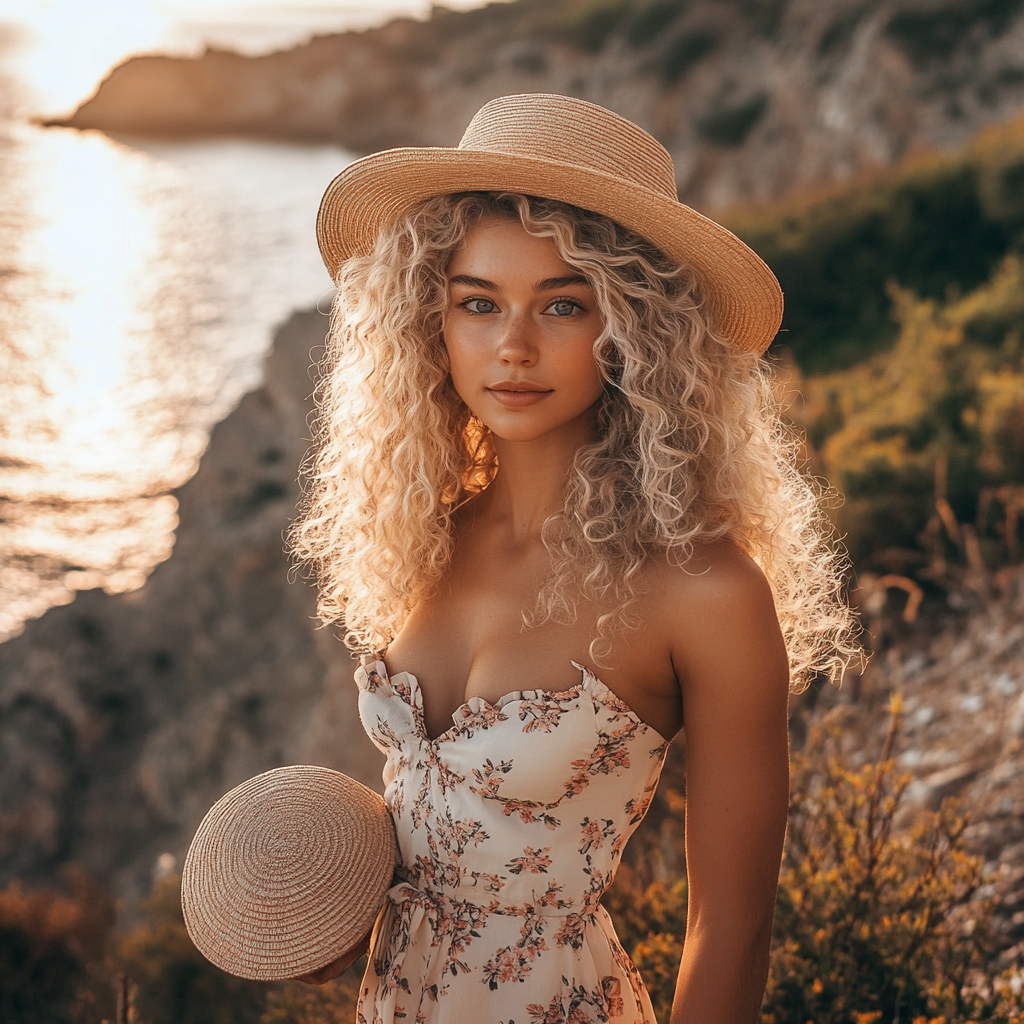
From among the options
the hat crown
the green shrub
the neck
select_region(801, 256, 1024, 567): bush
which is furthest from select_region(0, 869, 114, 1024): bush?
the green shrub

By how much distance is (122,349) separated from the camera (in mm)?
22312

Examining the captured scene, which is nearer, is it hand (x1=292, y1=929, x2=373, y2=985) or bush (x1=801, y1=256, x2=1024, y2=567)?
hand (x1=292, y1=929, x2=373, y2=985)

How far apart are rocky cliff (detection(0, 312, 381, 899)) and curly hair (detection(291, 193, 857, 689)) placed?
851 centimetres

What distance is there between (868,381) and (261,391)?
8738mm

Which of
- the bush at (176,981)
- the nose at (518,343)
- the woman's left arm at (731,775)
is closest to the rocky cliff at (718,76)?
the bush at (176,981)

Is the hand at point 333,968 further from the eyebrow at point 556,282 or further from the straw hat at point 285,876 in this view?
the eyebrow at point 556,282

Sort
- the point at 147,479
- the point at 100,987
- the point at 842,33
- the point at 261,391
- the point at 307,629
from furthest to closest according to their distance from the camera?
1. the point at 147,479
2. the point at 842,33
3. the point at 261,391
4. the point at 307,629
5. the point at 100,987

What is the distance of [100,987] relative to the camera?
5.77 meters

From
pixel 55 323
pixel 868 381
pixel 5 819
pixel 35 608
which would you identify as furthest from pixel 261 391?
pixel 55 323

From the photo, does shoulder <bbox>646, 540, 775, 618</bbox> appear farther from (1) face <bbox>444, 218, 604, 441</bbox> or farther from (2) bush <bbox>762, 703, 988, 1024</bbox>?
(2) bush <bbox>762, 703, 988, 1024</bbox>

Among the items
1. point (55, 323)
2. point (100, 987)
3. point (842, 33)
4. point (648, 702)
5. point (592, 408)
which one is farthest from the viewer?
point (55, 323)

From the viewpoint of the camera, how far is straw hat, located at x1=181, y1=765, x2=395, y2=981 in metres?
1.39

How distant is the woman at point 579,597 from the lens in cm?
137

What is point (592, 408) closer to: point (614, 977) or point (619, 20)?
point (614, 977)
